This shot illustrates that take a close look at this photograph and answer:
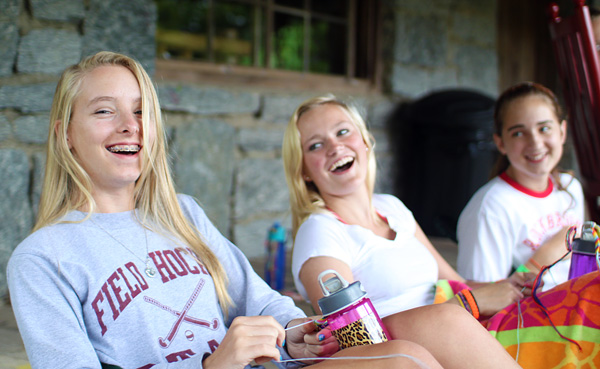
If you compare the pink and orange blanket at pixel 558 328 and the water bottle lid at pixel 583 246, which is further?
the water bottle lid at pixel 583 246

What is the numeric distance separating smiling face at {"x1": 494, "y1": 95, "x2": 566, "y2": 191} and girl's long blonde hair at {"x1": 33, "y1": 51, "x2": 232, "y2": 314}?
50.9 inches

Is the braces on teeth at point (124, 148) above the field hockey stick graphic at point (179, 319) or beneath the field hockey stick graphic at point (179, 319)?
above

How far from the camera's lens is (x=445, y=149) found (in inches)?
176

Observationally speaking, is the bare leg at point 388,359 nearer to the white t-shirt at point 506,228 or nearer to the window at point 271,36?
the white t-shirt at point 506,228

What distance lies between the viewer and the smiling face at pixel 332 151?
6.23 feet

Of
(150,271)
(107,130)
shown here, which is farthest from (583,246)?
(107,130)

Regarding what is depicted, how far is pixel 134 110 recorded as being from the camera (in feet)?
4.87

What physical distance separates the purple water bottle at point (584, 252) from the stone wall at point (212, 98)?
7.07ft

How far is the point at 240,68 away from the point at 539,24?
12.1 ft

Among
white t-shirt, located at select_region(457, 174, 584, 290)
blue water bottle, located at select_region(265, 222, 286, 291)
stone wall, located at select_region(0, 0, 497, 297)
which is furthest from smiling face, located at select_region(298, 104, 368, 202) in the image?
stone wall, located at select_region(0, 0, 497, 297)

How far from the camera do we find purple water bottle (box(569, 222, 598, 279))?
163cm

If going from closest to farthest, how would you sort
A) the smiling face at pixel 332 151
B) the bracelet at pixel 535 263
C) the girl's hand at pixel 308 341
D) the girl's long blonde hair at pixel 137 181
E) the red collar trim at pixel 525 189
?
Answer: the girl's hand at pixel 308 341
the girl's long blonde hair at pixel 137 181
the smiling face at pixel 332 151
the bracelet at pixel 535 263
the red collar trim at pixel 525 189

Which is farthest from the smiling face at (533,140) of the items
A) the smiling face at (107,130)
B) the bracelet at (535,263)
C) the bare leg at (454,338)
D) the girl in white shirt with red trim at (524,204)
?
the smiling face at (107,130)

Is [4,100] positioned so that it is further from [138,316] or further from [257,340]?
[257,340]
